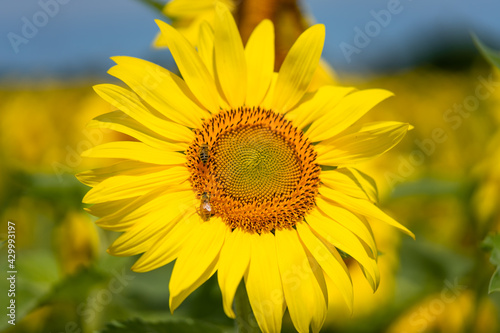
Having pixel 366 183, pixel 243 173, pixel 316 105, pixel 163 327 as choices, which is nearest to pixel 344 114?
pixel 316 105

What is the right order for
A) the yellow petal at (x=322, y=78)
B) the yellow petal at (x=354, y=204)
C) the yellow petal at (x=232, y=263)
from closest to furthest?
the yellow petal at (x=232, y=263) → the yellow petal at (x=354, y=204) → the yellow petal at (x=322, y=78)

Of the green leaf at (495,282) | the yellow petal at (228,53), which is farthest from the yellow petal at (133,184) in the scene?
the green leaf at (495,282)

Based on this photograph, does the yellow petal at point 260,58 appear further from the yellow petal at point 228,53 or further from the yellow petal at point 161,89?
the yellow petal at point 161,89

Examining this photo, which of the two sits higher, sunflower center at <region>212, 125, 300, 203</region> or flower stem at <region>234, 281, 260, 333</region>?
sunflower center at <region>212, 125, 300, 203</region>

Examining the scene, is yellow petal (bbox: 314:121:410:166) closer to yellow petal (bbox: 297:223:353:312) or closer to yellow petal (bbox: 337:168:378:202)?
yellow petal (bbox: 337:168:378:202)

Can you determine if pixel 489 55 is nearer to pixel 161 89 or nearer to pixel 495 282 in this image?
pixel 495 282

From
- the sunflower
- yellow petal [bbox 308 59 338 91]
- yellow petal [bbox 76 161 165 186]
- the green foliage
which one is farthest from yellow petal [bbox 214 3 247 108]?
yellow petal [bbox 308 59 338 91]
